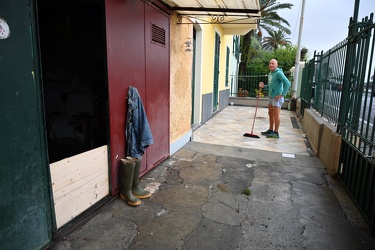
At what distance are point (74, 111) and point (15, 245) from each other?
160 cm

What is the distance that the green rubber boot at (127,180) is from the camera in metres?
3.15

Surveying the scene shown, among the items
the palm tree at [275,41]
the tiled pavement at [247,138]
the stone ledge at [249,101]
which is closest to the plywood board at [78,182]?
the tiled pavement at [247,138]

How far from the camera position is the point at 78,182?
2670 mm

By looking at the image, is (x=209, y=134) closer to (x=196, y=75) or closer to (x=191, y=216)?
(x=196, y=75)

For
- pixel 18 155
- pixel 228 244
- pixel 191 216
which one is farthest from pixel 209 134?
pixel 18 155

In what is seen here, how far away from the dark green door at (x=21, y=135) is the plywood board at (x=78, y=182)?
23cm

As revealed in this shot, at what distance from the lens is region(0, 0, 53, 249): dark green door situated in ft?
5.96

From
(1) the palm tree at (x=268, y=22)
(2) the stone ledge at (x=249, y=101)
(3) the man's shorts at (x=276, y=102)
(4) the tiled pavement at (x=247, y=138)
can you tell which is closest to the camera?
(4) the tiled pavement at (x=247, y=138)

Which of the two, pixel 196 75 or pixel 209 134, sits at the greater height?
pixel 196 75

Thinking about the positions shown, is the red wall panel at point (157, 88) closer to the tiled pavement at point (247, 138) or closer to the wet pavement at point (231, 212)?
the wet pavement at point (231, 212)

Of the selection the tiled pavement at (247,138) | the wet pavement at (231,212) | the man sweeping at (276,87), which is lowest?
the wet pavement at (231,212)

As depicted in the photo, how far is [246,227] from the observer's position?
108 inches

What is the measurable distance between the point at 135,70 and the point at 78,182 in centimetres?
160

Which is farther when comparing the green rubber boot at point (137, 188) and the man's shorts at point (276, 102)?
the man's shorts at point (276, 102)
